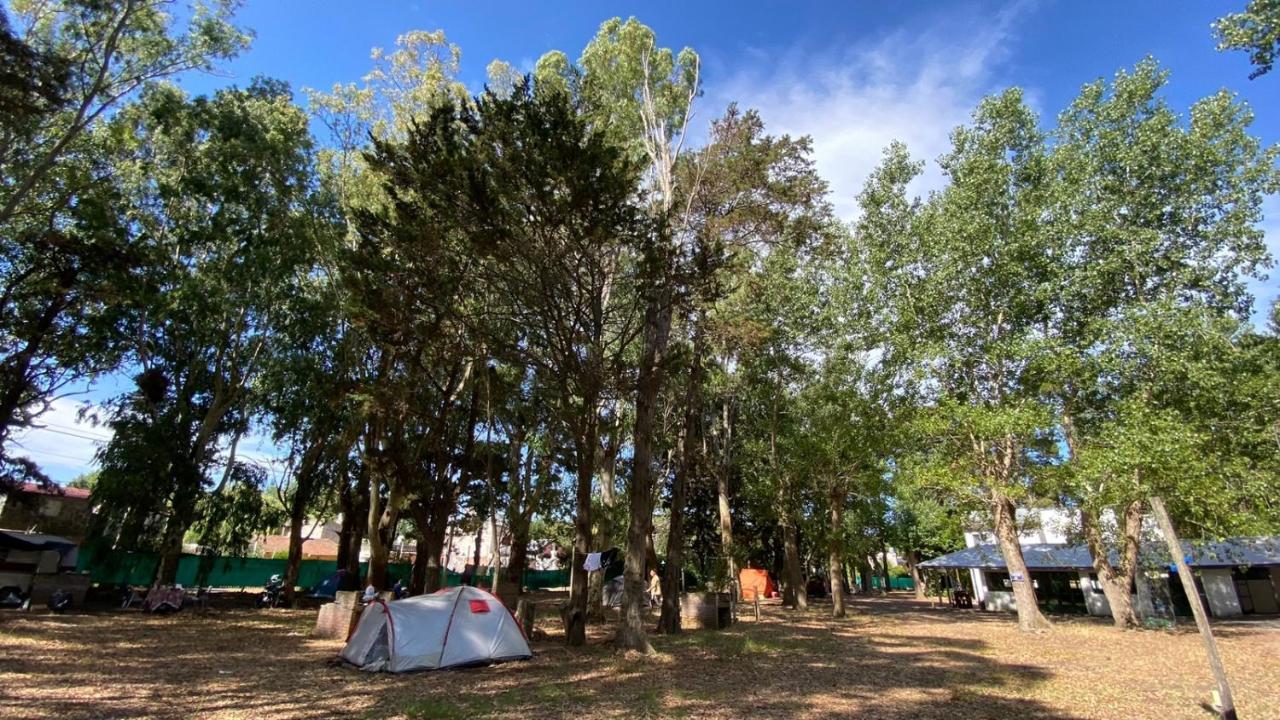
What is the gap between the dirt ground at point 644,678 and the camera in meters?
7.98

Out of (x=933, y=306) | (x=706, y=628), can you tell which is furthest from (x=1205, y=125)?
(x=706, y=628)

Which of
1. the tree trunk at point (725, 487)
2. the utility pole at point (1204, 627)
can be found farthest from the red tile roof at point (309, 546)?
the utility pole at point (1204, 627)

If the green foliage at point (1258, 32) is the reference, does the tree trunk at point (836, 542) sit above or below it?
below

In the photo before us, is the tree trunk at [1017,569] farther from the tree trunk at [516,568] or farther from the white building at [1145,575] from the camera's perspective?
the tree trunk at [516,568]

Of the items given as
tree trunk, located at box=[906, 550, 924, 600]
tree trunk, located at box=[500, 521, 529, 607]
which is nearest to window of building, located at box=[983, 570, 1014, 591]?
tree trunk, located at box=[906, 550, 924, 600]

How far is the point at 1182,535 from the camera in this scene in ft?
60.5

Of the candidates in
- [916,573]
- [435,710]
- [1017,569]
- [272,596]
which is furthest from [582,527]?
[916,573]

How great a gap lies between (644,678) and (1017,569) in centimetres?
1385

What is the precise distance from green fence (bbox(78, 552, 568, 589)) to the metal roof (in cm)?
2324

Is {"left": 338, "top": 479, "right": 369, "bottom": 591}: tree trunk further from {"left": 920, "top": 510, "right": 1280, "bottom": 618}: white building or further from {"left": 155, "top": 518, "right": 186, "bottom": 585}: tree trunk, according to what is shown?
{"left": 920, "top": 510, "right": 1280, "bottom": 618}: white building

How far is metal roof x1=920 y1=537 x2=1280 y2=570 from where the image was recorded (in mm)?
19047

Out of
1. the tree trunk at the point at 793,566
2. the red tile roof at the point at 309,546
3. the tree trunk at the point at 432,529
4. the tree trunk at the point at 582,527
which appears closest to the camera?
the tree trunk at the point at 582,527

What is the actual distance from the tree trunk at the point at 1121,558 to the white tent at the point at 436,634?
16507 mm

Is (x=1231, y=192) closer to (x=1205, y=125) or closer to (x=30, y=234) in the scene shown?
(x=1205, y=125)
